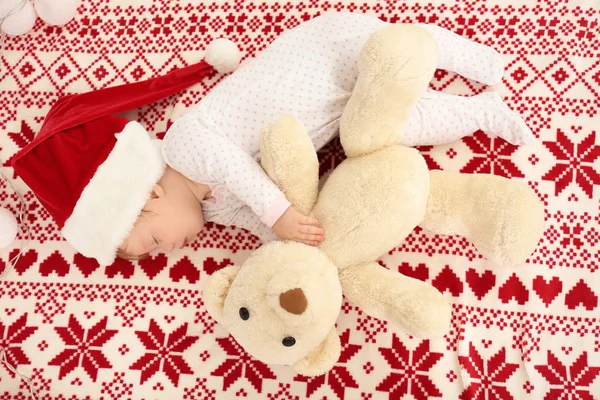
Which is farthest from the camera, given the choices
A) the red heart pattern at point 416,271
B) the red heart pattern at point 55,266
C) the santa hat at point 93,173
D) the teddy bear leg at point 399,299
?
the red heart pattern at point 55,266

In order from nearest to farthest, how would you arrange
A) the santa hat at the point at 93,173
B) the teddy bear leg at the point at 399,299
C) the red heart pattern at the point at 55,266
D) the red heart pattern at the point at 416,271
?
1. the teddy bear leg at the point at 399,299
2. the santa hat at the point at 93,173
3. the red heart pattern at the point at 416,271
4. the red heart pattern at the point at 55,266

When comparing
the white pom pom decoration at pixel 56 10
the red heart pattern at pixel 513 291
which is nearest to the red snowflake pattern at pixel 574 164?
the red heart pattern at pixel 513 291

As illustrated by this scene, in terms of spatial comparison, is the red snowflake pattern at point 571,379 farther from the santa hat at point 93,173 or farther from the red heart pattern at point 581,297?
the santa hat at point 93,173

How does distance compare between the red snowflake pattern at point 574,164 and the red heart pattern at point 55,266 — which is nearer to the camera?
the red snowflake pattern at point 574,164

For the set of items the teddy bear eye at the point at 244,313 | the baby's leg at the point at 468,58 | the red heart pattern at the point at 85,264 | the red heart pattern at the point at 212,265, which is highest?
the baby's leg at the point at 468,58

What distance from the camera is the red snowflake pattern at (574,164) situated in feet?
3.73

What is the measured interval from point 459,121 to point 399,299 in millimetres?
418

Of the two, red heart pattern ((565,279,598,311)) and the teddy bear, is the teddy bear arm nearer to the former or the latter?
the teddy bear

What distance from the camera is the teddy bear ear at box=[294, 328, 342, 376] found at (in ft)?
3.18

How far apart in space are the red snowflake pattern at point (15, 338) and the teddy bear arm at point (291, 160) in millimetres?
706

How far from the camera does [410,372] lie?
111 centimetres

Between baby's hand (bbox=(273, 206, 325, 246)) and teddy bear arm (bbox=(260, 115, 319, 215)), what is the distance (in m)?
0.03

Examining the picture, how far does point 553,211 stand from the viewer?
113 cm

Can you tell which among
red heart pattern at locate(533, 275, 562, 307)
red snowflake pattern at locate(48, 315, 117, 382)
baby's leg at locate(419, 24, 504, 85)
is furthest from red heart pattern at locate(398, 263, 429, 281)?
red snowflake pattern at locate(48, 315, 117, 382)
